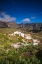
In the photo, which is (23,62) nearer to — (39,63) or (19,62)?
(19,62)

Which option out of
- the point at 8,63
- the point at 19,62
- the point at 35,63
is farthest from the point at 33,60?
the point at 8,63

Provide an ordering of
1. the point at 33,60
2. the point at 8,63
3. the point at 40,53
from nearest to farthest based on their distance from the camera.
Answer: the point at 8,63 → the point at 33,60 → the point at 40,53

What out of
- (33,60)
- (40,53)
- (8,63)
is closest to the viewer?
(8,63)

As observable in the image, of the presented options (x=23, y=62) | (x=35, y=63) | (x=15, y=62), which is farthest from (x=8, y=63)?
(x=35, y=63)

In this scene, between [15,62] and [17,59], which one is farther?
[17,59]

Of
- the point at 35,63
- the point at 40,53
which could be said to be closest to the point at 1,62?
the point at 35,63

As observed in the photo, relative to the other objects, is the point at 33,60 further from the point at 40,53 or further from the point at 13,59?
the point at 40,53

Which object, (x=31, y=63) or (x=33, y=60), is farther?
(x=33, y=60)

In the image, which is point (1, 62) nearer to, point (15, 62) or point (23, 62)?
point (15, 62)
